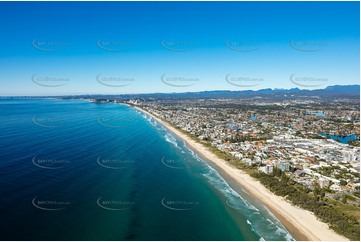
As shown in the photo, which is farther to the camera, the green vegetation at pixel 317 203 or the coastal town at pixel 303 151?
the coastal town at pixel 303 151

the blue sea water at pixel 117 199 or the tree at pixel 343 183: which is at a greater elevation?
the blue sea water at pixel 117 199

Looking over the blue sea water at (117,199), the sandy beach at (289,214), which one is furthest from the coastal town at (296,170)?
the blue sea water at (117,199)

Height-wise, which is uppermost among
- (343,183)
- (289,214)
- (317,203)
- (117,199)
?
(117,199)

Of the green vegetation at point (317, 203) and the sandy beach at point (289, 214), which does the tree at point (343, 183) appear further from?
the sandy beach at point (289, 214)

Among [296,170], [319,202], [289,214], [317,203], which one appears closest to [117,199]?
[289,214]

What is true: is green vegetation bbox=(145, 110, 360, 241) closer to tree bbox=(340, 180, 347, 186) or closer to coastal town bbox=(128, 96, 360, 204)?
coastal town bbox=(128, 96, 360, 204)

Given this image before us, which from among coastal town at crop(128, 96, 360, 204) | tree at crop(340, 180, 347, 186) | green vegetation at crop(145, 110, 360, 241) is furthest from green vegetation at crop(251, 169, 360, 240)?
tree at crop(340, 180, 347, 186)

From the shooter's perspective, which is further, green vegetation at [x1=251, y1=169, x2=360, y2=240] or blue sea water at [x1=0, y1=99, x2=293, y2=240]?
green vegetation at [x1=251, y1=169, x2=360, y2=240]

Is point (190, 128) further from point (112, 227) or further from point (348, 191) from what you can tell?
point (112, 227)

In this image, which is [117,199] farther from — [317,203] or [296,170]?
[296,170]
